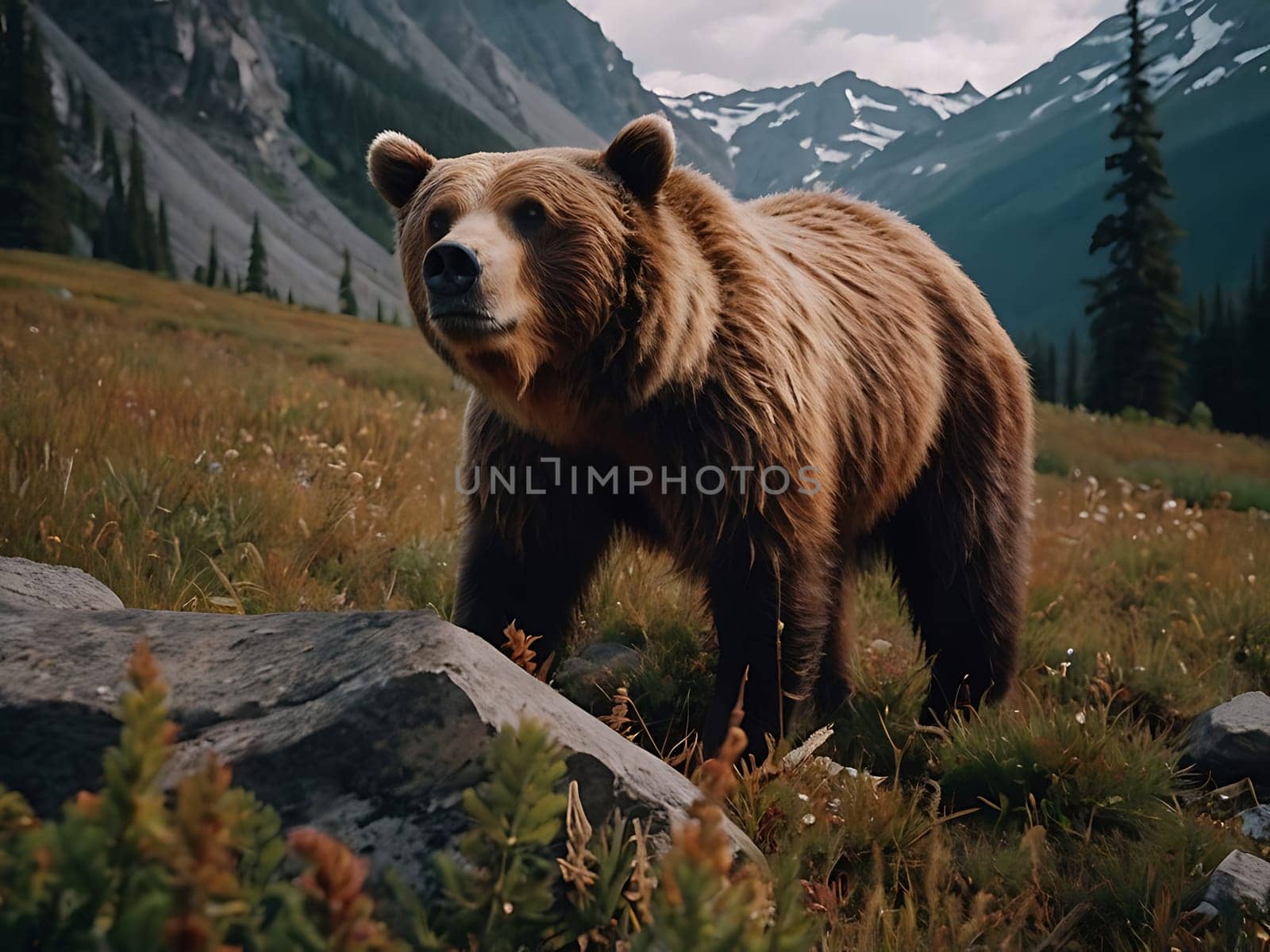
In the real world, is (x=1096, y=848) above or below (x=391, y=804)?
below

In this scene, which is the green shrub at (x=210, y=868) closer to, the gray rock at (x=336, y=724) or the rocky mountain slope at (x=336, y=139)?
the gray rock at (x=336, y=724)

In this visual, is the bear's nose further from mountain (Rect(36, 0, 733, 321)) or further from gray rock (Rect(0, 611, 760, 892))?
mountain (Rect(36, 0, 733, 321))

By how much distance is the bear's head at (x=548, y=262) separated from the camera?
2762 mm

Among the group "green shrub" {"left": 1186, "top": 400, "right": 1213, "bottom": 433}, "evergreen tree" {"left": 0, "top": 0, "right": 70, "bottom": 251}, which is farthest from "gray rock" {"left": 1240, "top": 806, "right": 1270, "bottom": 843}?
"evergreen tree" {"left": 0, "top": 0, "right": 70, "bottom": 251}

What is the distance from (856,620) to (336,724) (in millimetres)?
3898

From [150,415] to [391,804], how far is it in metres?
4.70

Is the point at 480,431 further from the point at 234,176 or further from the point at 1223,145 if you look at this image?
the point at 234,176

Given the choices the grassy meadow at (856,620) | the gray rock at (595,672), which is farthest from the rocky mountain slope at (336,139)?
the gray rock at (595,672)

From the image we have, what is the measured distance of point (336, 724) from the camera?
1.68 meters

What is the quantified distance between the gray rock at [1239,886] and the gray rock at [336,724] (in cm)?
141

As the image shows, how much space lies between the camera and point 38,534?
11.9ft

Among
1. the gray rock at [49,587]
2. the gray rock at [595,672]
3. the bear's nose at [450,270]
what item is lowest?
the gray rock at [595,672]

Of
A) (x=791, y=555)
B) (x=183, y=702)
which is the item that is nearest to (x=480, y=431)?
(x=791, y=555)

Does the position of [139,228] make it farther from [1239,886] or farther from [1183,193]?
[1183,193]
